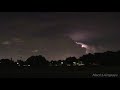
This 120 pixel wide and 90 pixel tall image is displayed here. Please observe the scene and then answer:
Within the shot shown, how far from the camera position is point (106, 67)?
13.7 feet

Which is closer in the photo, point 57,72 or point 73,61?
point 57,72

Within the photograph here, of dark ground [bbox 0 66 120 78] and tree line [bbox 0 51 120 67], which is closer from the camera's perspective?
dark ground [bbox 0 66 120 78]

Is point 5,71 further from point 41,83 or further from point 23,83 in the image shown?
point 41,83

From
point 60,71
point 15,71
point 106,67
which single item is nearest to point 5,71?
point 15,71

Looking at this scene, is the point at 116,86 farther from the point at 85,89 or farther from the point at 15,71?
the point at 15,71

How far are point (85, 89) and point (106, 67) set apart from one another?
0.50 meters

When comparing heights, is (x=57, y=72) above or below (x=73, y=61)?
below

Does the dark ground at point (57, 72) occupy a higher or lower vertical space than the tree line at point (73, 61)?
lower

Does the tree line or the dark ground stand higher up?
the tree line

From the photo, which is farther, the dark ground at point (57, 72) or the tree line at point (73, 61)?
the tree line at point (73, 61)
